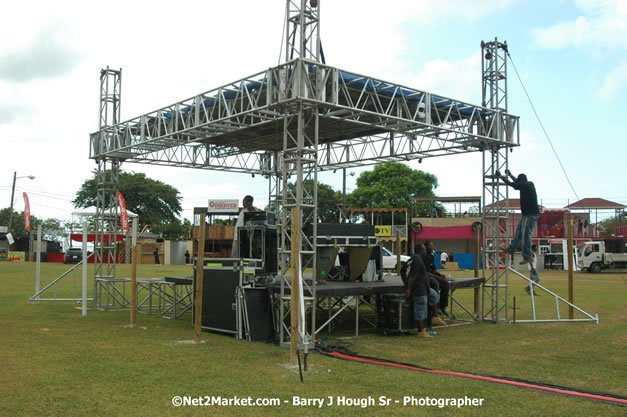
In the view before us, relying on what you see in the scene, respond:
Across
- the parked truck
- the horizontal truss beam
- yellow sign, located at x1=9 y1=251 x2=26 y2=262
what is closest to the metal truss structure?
the horizontal truss beam

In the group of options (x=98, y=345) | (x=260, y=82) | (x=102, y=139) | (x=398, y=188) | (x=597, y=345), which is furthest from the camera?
(x=398, y=188)

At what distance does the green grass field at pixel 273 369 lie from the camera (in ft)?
20.1

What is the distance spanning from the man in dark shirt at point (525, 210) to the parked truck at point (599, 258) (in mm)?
29865

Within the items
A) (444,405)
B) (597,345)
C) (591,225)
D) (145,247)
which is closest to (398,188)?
(591,225)

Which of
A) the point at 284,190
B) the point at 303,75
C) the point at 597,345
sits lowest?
the point at 597,345

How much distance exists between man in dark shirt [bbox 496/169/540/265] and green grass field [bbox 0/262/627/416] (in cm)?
195

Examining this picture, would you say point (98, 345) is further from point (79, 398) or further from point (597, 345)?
point (597, 345)

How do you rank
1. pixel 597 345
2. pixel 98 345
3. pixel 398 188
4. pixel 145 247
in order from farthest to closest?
pixel 398 188, pixel 145 247, pixel 597 345, pixel 98 345

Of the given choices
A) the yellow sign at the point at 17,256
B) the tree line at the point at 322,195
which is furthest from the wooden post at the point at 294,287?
the tree line at the point at 322,195

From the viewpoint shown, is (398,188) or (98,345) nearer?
(98,345)

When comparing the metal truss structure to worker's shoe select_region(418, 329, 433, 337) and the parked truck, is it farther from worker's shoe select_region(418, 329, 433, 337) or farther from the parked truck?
the parked truck

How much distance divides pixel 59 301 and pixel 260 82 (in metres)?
11.0

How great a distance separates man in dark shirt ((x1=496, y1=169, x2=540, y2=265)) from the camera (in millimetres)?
13602

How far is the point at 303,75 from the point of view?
994 centimetres
